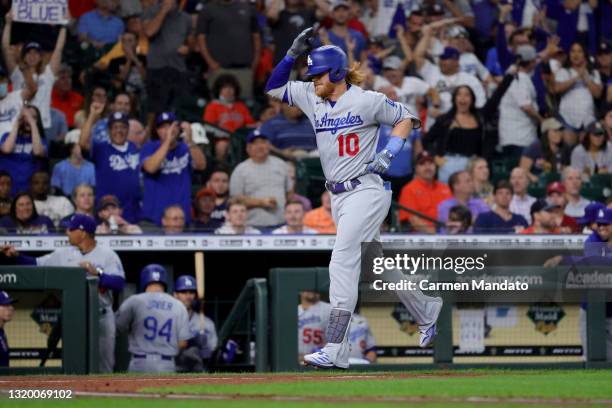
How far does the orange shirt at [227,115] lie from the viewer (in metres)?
15.2

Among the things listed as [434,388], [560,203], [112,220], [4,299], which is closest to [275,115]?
[112,220]

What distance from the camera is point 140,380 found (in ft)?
29.0

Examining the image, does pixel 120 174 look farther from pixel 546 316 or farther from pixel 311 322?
pixel 546 316

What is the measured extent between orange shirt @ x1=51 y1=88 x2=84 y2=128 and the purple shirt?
13.4 ft

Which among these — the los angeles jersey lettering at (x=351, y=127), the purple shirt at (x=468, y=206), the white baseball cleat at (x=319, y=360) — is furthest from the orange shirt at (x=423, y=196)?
the white baseball cleat at (x=319, y=360)

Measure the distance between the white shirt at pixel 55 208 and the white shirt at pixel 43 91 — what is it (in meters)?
1.36

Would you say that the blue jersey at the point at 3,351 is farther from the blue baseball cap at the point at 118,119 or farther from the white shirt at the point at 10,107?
the white shirt at the point at 10,107

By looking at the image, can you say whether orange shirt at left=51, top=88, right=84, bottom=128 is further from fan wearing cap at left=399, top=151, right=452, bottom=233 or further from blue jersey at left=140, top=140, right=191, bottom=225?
fan wearing cap at left=399, top=151, right=452, bottom=233

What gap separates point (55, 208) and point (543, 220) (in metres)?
4.65

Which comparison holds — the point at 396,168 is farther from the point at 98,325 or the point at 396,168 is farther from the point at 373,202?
the point at 373,202

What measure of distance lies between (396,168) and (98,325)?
464cm

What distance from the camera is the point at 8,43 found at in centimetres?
1468

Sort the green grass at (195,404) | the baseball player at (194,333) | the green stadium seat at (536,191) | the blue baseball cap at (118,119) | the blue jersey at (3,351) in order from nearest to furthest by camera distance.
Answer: the green grass at (195,404)
the blue jersey at (3,351)
the baseball player at (194,333)
the blue baseball cap at (118,119)
the green stadium seat at (536,191)

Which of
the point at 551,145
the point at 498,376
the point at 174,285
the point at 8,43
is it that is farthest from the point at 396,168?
the point at 498,376
